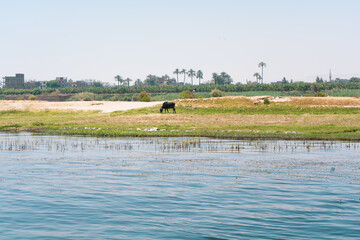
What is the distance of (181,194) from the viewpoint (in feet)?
66.9

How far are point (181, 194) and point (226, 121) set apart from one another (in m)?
39.9

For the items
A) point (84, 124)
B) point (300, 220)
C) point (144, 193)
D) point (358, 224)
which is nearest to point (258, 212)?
point (300, 220)

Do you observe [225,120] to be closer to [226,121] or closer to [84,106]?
[226,121]

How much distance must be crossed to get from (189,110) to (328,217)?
187 feet

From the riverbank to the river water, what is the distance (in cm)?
1408

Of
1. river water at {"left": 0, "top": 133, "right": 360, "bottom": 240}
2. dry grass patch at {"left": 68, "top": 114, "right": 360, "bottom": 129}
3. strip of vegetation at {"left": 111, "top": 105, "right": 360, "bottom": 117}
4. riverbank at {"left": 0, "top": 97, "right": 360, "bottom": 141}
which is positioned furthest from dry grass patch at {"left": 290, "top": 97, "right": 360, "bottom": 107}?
river water at {"left": 0, "top": 133, "right": 360, "bottom": 240}

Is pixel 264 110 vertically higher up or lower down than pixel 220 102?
lower down

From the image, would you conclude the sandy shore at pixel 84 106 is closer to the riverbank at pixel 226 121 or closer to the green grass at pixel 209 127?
the riverbank at pixel 226 121

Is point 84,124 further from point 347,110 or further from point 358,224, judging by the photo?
point 358,224

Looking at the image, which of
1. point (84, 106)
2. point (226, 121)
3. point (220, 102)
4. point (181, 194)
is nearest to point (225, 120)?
point (226, 121)

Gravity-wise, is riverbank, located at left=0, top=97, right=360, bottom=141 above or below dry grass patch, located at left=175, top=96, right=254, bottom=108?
below

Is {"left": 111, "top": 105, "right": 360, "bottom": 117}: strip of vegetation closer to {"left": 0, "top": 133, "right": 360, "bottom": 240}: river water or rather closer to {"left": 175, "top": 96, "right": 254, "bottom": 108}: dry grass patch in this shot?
{"left": 175, "top": 96, "right": 254, "bottom": 108}: dry grass patch

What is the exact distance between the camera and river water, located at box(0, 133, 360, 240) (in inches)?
607

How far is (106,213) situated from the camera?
1744 centimetres
